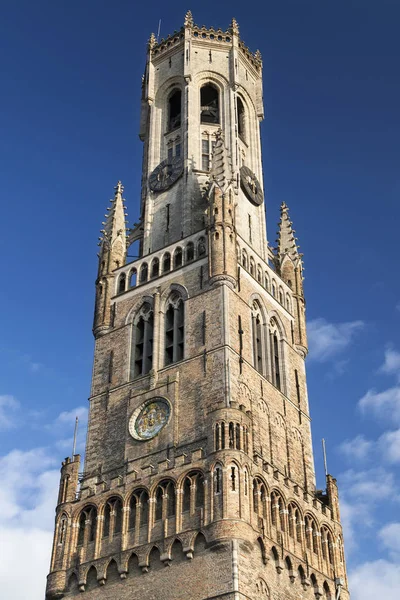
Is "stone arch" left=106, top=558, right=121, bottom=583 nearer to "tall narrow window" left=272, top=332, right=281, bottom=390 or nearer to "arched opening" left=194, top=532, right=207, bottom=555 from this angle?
"arched opening" left=194, top=532, right=207, bottom=555

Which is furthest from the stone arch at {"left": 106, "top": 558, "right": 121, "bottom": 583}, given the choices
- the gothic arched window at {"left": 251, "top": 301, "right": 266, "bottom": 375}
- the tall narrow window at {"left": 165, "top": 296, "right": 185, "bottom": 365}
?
the gothic arched window at {"left": 251, "top": 301, "right": 266, "bottom": 375}

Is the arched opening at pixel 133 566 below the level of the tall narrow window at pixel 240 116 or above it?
below

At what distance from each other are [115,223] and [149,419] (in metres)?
17.4

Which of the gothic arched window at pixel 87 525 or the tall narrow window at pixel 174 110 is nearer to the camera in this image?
the gothic arched window at pixel 87 525

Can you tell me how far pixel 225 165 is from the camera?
59562mm

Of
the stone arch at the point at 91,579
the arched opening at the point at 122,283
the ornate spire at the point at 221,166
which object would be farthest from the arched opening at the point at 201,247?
the stone arch at the point at 91,579

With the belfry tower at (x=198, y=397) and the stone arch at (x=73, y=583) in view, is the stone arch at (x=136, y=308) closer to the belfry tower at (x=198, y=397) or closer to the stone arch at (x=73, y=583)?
the belfry tower at (x=198, y=397)

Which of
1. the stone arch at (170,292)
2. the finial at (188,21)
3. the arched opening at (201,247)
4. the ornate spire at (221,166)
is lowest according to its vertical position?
the stone arch at (170,292)

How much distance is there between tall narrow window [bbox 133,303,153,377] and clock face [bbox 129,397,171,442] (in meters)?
2.77

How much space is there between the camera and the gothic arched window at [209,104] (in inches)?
2638

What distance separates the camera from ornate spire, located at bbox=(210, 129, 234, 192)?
58500 millimetres

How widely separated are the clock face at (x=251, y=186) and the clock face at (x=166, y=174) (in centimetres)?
428

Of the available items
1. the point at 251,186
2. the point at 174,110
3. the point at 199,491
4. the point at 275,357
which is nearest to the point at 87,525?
the point at 199,491

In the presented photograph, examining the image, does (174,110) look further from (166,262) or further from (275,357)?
(275,357)
